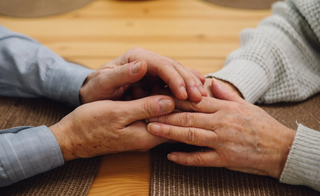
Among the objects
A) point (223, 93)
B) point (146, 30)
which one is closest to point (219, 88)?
point (223, 93)

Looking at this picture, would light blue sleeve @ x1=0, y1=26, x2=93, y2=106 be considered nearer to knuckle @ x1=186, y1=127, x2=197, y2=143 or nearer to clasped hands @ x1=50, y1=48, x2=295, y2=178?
clasped hands @ x1=50, y1=48, x2=295, y2=178

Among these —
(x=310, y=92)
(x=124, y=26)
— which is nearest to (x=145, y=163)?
(x=310, y=92)

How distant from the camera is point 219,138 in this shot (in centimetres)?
57

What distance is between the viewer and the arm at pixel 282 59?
2.49 ft

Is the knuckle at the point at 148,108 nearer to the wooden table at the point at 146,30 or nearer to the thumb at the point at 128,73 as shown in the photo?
the thumb at the point at 128,73

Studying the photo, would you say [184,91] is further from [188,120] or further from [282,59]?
[282,59]

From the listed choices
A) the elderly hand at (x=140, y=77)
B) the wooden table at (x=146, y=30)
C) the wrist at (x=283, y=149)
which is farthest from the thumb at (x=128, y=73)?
the wooden table at (x=146, y=30)

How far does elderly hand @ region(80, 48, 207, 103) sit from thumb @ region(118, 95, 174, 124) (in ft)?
0.11

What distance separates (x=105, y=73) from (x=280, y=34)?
54 centimetres

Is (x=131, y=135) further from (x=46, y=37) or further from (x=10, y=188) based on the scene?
(x=46, y=37)

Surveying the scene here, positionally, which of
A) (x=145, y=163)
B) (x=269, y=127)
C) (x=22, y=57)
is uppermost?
(x=22, y=57)

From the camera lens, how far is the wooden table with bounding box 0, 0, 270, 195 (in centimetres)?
112

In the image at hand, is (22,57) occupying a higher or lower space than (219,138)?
higher

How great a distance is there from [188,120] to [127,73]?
16 centimetres
